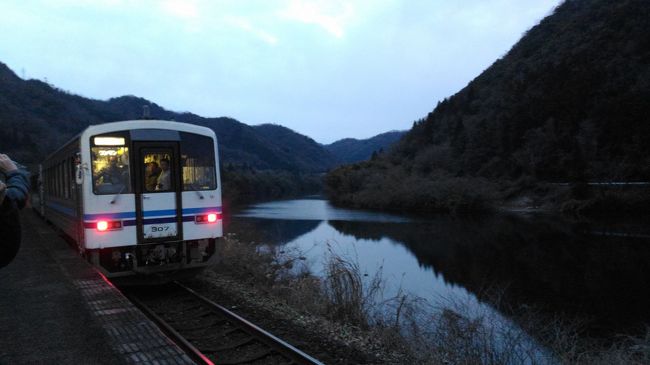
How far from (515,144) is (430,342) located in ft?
210

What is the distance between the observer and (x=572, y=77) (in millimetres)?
63594

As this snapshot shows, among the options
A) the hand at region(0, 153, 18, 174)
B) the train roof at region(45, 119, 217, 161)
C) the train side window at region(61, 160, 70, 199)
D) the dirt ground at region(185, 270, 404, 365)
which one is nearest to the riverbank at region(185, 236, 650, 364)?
the dirt ground at region(185, 270, 404, 365)

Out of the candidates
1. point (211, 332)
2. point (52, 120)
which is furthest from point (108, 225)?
point (52, 120)

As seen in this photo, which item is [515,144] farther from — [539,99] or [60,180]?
[60,180]

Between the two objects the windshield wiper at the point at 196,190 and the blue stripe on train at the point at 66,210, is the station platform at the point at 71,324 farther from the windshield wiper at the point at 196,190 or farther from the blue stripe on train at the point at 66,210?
the windshield wiper at the point at 196,190

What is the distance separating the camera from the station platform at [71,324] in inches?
205

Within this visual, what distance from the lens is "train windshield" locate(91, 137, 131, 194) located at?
28.1 ft

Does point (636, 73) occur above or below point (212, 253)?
above

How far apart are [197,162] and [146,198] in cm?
115

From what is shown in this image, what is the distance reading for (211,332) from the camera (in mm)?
6914

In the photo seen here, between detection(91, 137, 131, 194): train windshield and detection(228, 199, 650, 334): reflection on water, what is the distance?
581 centimetres

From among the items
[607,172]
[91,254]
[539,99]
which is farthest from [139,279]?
[539,99]

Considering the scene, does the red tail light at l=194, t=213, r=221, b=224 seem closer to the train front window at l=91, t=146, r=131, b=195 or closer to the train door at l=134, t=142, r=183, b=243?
the train door at l=134, t=142, r=183, b=243

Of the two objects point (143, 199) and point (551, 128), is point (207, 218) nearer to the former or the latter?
point (143, 199)
